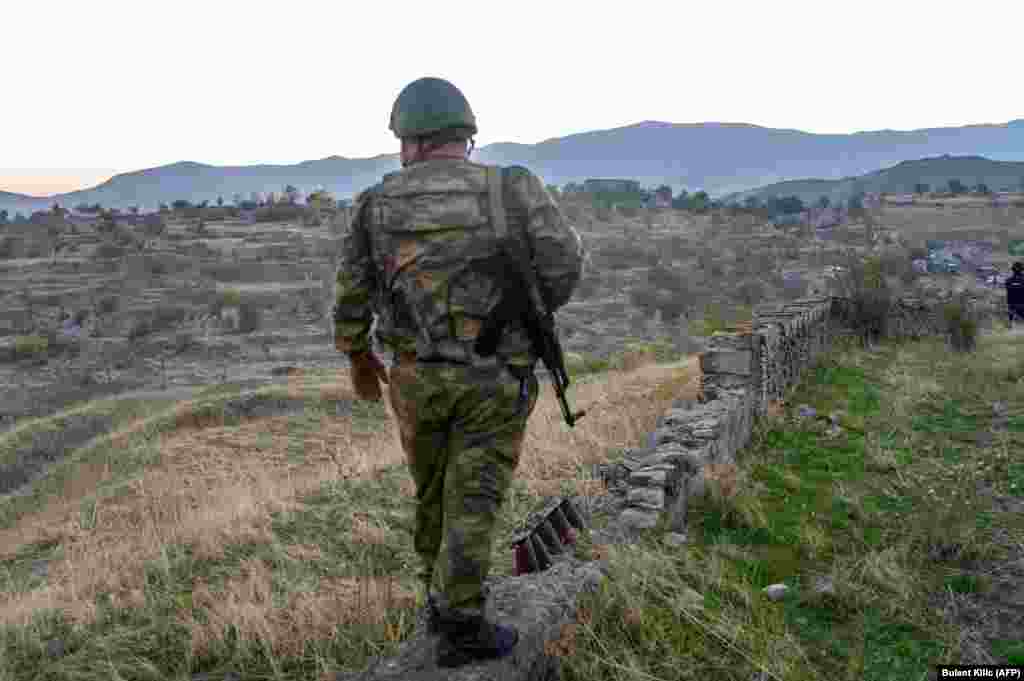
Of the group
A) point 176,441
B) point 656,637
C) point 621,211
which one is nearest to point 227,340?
point 176,441

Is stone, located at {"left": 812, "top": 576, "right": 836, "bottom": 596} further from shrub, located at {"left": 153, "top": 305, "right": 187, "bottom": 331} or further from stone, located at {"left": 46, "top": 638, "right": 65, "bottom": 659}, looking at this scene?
shrub, located at {"left": 153, "top": 305, "right": 187, "bottom": 331}

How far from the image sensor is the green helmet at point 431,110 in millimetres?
2971

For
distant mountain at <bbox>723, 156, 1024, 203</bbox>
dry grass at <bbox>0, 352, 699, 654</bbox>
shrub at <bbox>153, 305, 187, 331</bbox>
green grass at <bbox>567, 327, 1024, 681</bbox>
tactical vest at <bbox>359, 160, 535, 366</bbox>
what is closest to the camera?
tactical vest at <bbox>359, 160, 535, 366</bbox>

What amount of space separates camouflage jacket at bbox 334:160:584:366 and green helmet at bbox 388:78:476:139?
0.12m

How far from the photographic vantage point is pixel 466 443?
115 inches

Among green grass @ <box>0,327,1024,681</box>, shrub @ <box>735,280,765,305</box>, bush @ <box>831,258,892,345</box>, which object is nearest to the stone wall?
green grass @ <box>0,327,1024,681</box>

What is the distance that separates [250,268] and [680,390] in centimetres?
2509

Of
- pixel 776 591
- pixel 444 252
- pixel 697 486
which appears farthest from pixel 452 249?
pixel 697 486

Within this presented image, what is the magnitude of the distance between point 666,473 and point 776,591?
3.62 ft

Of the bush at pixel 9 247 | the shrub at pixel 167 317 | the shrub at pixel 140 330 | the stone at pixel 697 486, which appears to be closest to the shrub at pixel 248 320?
the shrub at pixel 167 317

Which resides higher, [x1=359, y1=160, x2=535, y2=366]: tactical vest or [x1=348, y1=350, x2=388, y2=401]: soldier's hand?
[x1=359, y1=160, x2=535, y2=366]: tactical vest

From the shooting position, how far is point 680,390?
9820 mm

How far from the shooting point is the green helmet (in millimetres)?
2971

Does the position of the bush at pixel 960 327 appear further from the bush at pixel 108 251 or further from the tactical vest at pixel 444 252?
the bush at pixel 108 251
